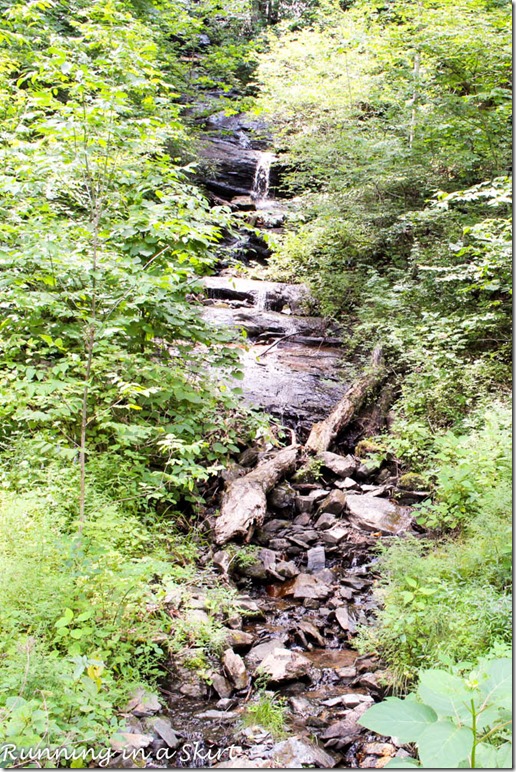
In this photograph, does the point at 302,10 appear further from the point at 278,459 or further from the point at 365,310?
the point at 278,459

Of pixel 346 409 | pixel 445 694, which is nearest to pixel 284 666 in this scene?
pixel 445 694

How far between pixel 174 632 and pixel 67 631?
2.97ft

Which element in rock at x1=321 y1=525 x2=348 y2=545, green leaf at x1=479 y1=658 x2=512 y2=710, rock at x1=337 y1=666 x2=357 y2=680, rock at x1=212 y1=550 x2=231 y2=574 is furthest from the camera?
rock at x1=321 y1=525 x2=348 y2=545

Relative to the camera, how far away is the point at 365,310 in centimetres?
853

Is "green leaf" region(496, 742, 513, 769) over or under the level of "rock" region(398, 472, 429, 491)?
over

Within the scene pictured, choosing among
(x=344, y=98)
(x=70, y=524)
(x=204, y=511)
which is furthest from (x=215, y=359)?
(x=344, y=98)

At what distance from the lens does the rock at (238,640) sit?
3.32m

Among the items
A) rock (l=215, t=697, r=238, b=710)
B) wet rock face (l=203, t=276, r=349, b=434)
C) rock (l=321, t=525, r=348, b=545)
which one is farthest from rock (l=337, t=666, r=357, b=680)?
wet rock face (l=203, t=276, r=349, b=434)

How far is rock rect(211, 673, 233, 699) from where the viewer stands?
9.61ft

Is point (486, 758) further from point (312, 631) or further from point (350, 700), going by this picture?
point (312, 631)

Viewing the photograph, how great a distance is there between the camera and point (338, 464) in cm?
582

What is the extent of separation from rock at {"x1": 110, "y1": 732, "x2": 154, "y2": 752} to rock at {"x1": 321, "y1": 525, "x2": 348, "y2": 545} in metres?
2.68

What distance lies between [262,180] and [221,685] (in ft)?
50.0

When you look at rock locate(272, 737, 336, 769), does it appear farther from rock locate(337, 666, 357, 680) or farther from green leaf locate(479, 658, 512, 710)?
green leaf locate(479, 658, 512, 710)
